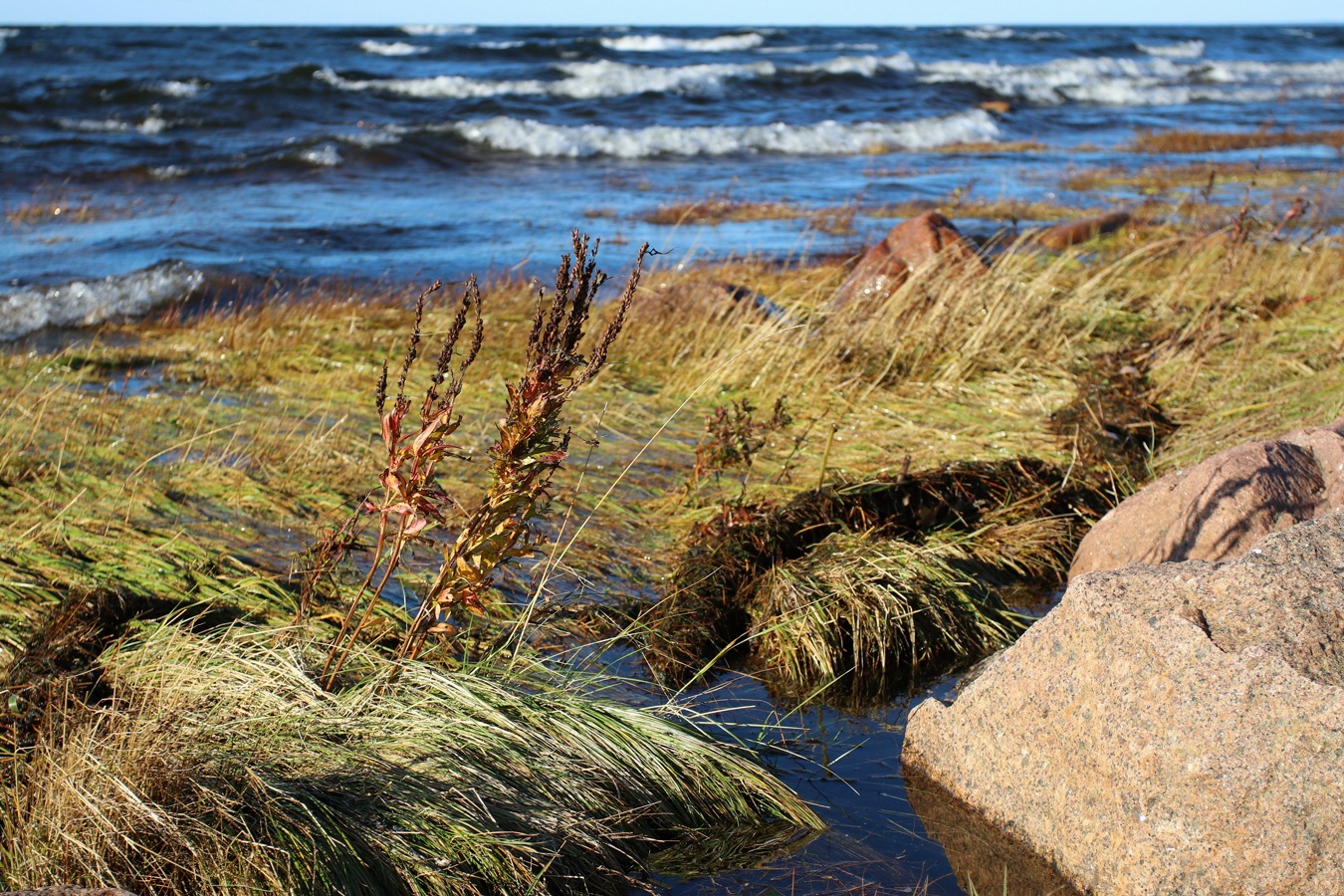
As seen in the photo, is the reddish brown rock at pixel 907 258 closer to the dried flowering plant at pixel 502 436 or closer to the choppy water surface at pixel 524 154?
the choppy water surface at pixel 524 154

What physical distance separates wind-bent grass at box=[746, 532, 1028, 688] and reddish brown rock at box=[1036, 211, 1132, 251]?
668cm

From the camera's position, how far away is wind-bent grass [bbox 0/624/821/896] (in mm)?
2242

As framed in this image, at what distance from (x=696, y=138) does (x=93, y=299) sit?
12.5 metres

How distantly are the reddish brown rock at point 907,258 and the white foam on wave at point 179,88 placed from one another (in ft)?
60.3

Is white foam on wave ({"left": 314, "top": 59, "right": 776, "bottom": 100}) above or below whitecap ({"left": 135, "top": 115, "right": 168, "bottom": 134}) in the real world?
above

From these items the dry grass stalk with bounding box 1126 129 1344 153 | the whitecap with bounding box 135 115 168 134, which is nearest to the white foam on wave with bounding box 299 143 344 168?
the whitecap with bounding box 135 115 168 134

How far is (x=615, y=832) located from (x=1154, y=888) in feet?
3.82

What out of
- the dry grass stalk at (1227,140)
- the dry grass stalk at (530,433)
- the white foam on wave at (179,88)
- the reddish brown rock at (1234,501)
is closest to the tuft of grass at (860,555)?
the reddish brown rock at (1234,501)

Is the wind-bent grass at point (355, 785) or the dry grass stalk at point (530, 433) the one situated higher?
the dry grass stalk at point (530, 433)

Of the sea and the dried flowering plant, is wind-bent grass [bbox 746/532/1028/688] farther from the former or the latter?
the sea

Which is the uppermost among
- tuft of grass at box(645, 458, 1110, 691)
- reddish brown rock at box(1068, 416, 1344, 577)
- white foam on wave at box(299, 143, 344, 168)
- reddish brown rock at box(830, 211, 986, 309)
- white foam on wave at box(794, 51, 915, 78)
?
reddish brown rock at box(1068, 416, 1344, 577)

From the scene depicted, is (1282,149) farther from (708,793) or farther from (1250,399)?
(708,793)

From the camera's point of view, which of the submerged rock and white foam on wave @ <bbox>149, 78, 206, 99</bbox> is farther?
white foam on wave @ <bbox>149, 78, 206, 99</bbox>

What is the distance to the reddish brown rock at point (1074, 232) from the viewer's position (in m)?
10.1
